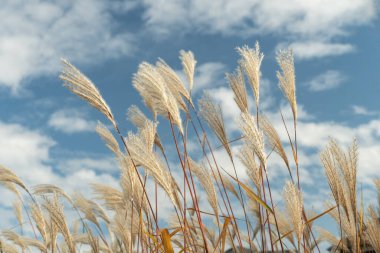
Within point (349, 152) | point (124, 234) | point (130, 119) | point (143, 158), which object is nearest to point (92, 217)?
point (124, 234)

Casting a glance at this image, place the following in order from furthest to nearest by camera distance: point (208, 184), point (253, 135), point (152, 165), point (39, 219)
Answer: point (39, 219), point (208, 184), point (253, 135), point (152, 165)

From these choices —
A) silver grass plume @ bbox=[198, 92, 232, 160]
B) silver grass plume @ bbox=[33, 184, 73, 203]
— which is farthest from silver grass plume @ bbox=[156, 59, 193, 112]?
silver grass plume @ bbox=[33, 184, 73, 203]

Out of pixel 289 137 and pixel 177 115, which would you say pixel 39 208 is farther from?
pixel 289 137

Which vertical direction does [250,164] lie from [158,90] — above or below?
below

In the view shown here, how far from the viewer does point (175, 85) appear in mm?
2906

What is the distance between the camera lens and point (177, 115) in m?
2.54

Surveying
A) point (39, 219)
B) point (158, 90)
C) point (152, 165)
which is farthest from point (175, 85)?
point (39, 219)

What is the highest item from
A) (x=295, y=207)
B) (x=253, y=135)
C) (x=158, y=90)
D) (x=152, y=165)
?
(x=158, y=90)

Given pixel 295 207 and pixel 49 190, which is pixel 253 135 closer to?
pixel 295 207

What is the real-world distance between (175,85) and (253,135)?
826 mm

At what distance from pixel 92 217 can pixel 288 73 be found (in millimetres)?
1833

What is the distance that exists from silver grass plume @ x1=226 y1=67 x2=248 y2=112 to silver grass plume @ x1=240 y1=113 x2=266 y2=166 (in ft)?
2.00

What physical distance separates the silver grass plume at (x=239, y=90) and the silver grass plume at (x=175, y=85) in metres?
0.29

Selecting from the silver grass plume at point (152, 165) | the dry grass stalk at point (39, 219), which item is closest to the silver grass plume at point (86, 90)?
the silver grass plume at point (152, 165)
